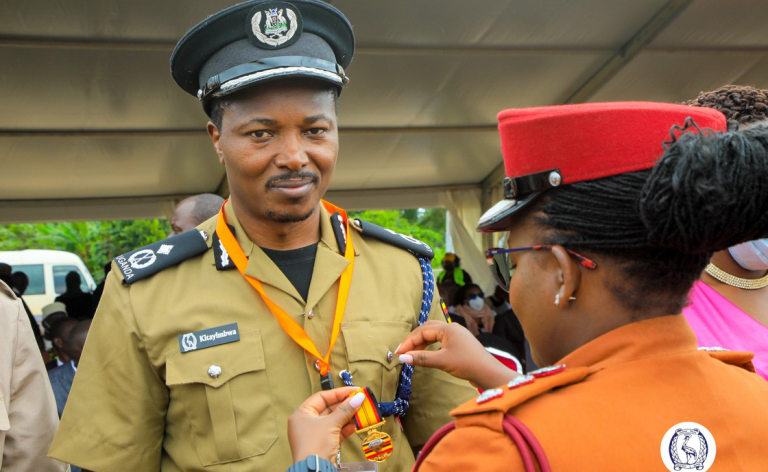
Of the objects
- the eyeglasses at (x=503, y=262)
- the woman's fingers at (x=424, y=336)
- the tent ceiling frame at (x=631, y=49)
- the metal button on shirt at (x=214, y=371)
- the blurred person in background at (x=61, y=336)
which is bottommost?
the woman's fingers at (x=424, y=336)

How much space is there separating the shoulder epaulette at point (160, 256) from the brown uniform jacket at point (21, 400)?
0.62 metres

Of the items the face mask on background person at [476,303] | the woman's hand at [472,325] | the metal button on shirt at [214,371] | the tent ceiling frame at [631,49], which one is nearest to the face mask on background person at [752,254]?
the metal button on shirt at [214,371]

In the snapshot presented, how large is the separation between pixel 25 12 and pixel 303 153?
3652 millimetres

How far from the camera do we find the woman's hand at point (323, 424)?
135 centimetres

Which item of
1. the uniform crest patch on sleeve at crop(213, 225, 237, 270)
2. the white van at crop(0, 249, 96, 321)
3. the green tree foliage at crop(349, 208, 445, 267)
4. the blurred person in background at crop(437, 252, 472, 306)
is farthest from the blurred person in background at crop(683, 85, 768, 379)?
the green tree foliage at crop(349, 208, 445, 267)

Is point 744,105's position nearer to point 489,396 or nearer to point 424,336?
point 424,336

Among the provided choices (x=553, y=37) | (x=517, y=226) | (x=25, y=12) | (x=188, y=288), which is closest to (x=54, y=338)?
(x=25, y=12)

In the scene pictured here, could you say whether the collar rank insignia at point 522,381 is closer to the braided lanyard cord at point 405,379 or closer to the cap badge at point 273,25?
the braided lanyard cord at point 405,379

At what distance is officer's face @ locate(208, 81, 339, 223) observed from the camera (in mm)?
1758

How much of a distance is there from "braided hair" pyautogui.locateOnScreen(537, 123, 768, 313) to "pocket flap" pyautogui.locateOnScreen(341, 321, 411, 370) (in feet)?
2.57

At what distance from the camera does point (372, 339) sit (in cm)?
185

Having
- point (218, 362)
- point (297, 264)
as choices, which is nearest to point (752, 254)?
point (297, 264)

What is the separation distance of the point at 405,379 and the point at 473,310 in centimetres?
531

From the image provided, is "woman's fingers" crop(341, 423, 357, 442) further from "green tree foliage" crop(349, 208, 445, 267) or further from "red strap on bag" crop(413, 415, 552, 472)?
"green tree foliage" crop(349, 208, 445, 267)
